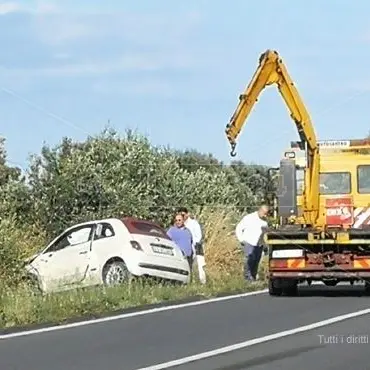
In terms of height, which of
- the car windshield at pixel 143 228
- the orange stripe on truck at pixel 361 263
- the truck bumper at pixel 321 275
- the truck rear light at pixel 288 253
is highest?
the car windshield at pixel 143 228

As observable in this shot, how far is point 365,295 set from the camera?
845 inches

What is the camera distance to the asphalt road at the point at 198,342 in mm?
12094

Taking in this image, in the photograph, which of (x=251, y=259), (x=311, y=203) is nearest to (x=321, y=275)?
(x=311, y=203)

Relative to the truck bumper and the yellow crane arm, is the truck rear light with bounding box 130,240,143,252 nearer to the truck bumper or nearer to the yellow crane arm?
the truck bumper

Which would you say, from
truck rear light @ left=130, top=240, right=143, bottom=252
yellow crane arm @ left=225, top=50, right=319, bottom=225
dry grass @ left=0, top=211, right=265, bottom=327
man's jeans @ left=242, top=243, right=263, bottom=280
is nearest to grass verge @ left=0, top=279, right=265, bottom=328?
dry grass @ left=0, top=211, right=265, bottom=327

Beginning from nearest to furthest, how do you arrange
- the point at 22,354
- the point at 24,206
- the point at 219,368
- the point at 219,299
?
1. the point at 219,368
2. the point at 22,354
3. the point at 219,299
4. the point at 24,206

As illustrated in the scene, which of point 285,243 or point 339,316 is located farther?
point 285,243

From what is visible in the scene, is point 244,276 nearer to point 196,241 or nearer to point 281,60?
point 196,241

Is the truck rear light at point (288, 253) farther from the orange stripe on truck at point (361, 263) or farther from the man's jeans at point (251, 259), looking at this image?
the man's jeans at point (251, 259)

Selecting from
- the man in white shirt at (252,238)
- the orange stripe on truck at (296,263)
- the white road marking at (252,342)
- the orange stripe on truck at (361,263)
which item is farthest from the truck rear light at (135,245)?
the white road marking at (252,342)

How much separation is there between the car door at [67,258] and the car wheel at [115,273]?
41 centimetres

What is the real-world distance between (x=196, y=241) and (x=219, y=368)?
12396 mm

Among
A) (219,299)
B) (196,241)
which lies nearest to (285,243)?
(219,299)

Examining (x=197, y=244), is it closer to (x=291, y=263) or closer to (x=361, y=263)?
(x=291, y=263)
